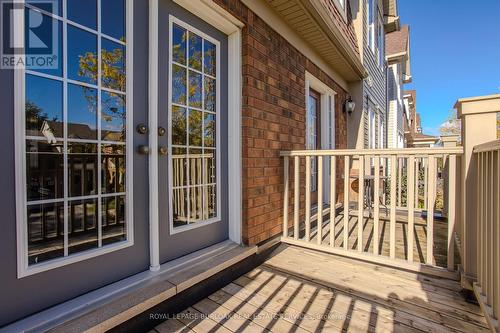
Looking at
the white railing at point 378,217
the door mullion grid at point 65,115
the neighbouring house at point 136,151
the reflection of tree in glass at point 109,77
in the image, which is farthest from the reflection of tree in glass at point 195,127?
the white railing at point 378,217

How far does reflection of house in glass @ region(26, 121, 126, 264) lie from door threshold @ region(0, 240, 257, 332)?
25cm

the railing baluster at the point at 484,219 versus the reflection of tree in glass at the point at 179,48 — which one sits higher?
the reflection of tree in glass at the point at 179,48

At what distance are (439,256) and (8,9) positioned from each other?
3538 millimetres

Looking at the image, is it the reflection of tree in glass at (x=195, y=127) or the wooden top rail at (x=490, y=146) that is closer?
the wooden top rail at (x=490, y=146)

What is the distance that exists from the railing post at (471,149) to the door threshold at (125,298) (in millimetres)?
1613

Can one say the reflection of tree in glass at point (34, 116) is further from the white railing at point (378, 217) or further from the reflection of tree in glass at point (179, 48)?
the white railing at point (378, 217)

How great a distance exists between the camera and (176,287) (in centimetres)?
153

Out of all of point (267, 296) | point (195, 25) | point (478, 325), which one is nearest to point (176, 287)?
point (267, 296)

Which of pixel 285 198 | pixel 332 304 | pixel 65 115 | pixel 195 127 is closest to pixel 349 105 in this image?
pixel 285 198

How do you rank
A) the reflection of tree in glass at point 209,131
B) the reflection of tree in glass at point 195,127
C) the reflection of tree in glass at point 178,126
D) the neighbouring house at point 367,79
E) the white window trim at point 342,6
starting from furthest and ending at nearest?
the neighbouring house at point 367,79
the white window trim at point 342,6
the reflection of tree in glass at point 209,131
the reflection of tree in glass at point 195,127
the reflection of tree in glass at point 178,126

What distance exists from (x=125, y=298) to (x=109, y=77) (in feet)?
4.03

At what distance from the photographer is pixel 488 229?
4.62 feet

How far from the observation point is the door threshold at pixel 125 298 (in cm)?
114

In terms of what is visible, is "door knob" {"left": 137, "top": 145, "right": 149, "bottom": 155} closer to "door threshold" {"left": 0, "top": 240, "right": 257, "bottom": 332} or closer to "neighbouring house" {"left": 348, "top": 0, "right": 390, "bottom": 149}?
"door threshold" {"left": 0, "top": 240, "right": 257, "bottom": 332}
